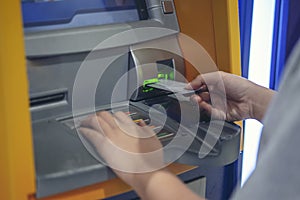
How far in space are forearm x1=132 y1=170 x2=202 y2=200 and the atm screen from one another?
0.45 metres

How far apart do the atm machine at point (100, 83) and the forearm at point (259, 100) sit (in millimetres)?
165

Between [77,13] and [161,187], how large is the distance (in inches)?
21.6

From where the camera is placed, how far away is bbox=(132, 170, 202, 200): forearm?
876 mm

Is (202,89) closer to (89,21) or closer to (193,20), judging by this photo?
(193,20)

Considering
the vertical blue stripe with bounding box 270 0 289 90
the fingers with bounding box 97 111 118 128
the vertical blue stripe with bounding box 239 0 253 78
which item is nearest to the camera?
the fingers with bounding box 97 111 118 128

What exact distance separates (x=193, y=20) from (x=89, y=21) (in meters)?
0.34

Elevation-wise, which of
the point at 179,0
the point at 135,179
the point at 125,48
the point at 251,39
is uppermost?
the point at 179,0

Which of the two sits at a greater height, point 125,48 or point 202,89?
point 125,48

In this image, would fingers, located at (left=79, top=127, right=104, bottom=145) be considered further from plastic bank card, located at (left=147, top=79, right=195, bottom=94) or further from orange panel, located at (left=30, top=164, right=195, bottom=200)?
plastic bank card, located at (left=147, top=79, right=195, bottom=94)

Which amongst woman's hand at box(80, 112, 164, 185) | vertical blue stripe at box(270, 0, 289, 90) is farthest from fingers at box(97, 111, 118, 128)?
vertical blue stripe at box(270, 0, 289, 90)

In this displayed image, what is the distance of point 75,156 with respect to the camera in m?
0.92

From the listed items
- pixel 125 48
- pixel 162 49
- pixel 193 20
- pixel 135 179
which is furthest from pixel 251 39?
pixel 135 179

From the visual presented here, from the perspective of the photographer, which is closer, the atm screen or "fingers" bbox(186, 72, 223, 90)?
the atm screen

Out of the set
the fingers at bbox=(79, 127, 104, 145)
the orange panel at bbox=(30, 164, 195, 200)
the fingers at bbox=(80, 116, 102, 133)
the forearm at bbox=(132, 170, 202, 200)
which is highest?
the fingers at bbox=(80, 116, 102, 133)
